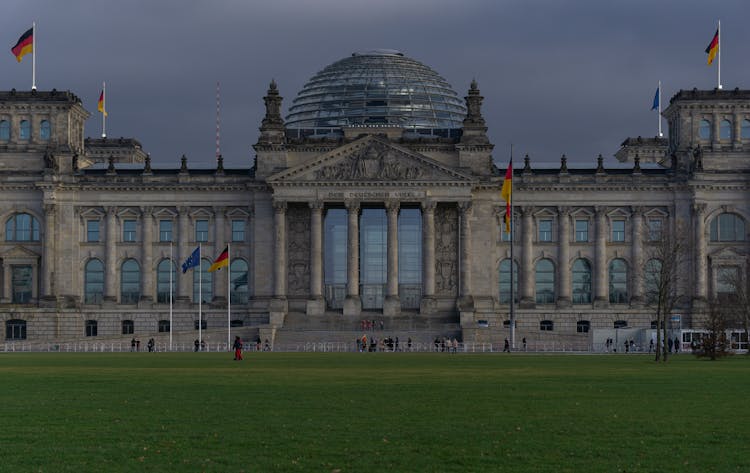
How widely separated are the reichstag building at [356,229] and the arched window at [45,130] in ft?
0.35

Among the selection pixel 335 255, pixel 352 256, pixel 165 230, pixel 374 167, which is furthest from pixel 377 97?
pixel 165 230

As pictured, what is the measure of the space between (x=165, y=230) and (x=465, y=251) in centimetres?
3240

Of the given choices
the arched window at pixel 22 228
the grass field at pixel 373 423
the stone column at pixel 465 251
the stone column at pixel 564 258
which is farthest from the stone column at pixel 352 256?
the grass field at pixel 373 423

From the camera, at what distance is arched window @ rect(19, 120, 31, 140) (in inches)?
5910

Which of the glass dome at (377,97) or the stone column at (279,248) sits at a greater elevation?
the glass dome at (377,97)

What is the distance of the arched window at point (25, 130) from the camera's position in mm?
150125

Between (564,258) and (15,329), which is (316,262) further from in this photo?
(15,329)

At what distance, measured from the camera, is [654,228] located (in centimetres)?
14888

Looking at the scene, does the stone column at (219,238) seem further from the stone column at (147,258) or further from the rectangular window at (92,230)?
the rectangular window at (92,230)

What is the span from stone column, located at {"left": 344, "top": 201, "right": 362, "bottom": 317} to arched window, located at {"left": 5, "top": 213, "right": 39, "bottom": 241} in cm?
3374

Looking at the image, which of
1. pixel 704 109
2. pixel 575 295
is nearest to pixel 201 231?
pixel 575 295

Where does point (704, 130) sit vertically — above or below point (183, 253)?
above

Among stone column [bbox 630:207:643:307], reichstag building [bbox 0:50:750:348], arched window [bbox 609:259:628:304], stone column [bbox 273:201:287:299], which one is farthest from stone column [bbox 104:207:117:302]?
stone column [bbox 630:207:643:307]

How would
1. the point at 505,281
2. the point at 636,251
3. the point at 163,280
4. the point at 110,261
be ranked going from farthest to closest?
the point at 163,280
the point at 505,281
the point at 110,261
the point at 636,251
